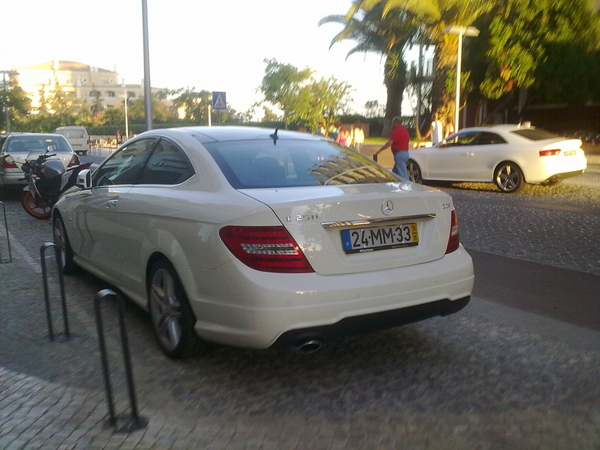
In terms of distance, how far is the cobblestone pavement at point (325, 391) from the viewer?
3.13 meters

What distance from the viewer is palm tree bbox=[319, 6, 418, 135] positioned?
93.2ft

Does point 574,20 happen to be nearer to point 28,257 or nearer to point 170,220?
point 28,257

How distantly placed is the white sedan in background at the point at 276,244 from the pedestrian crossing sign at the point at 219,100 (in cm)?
1469

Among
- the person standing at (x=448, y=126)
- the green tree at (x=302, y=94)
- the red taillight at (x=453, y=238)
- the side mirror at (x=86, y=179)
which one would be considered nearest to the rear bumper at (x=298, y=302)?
the red taillight at (x=453, y=238)

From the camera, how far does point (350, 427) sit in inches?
127

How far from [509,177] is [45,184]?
9.35 m

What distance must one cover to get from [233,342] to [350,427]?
803 mm

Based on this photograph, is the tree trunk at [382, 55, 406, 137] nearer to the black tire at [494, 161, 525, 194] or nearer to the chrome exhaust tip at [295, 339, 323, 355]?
the black tire at [494, 161, 525, 194]

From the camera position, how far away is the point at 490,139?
14.8 m

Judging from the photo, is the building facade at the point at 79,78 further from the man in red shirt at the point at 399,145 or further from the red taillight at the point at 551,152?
the red taillight at the point at 551,152

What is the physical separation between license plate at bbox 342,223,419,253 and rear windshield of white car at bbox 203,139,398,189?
51 cm

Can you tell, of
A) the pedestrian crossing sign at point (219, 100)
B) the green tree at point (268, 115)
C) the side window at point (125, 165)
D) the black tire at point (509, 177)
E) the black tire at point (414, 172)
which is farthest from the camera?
the green tree at point (268, 115)

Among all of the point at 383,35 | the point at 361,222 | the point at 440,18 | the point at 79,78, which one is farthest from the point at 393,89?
the point at 79,78

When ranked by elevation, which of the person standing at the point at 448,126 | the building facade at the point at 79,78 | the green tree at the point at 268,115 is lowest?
the person standing at the point at 448,126
